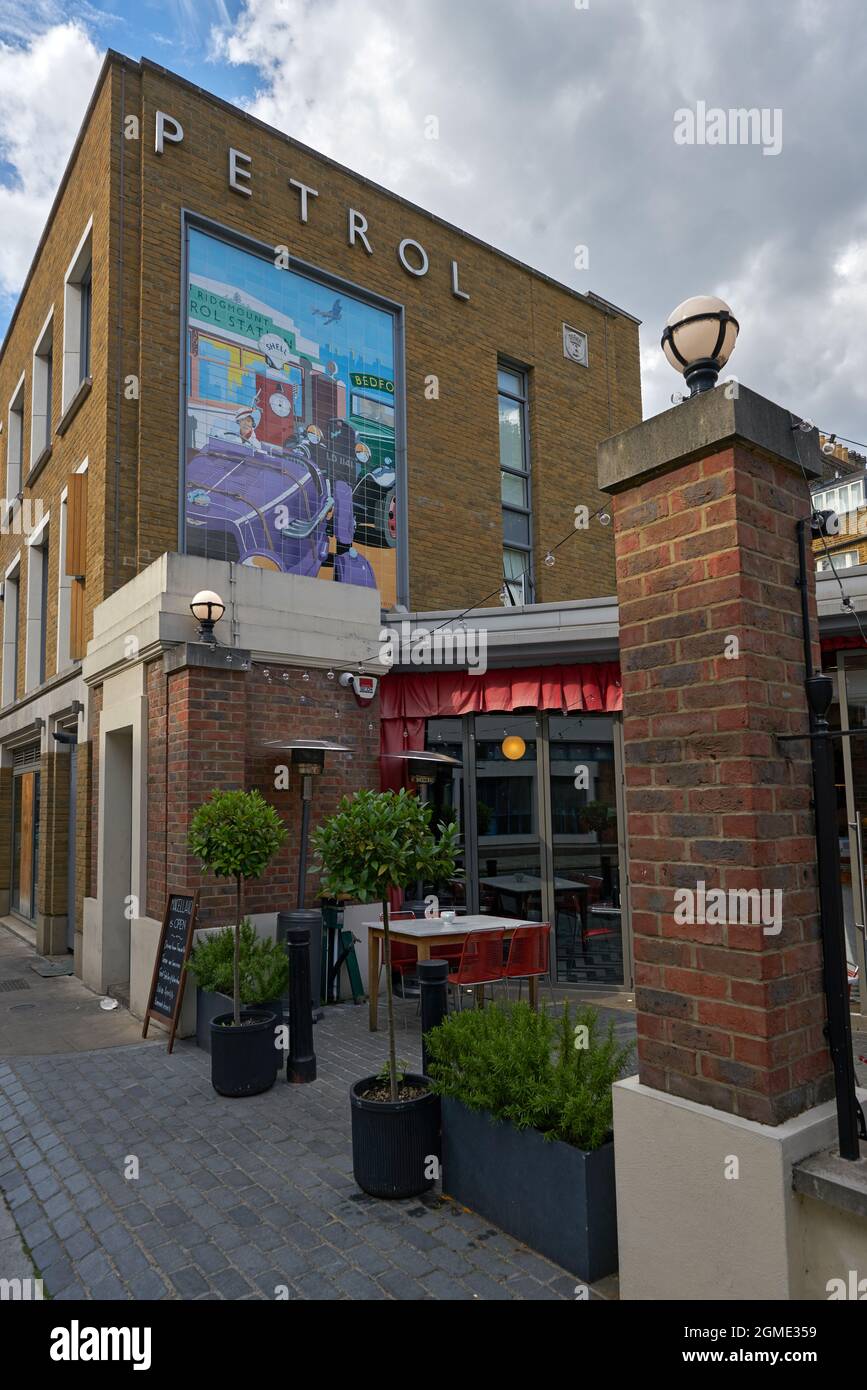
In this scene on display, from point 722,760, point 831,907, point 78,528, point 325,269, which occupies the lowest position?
point 831,907

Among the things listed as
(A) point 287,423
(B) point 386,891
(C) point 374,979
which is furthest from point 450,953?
(A) point 287,423

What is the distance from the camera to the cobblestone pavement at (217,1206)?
11.4 feet

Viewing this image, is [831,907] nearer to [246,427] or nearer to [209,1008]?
[209,1008]

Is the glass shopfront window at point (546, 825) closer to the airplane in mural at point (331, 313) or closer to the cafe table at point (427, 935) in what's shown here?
the cafe table at point (427, 935)

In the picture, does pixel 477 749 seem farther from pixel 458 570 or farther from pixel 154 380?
pixel 154 380

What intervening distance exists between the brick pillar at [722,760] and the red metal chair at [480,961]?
420cm

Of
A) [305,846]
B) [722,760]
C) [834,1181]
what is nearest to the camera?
[834,1181]

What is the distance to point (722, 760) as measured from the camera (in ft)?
8.84

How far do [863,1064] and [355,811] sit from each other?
417 centimetres

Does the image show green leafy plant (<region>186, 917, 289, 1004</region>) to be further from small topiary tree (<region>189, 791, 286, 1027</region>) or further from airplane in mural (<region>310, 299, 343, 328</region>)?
airplane in mural (<region>310, 299, 343, 328</region>)

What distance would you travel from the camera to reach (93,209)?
10531mm

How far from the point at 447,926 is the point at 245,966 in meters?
1.83

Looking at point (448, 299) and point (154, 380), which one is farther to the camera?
point (448, 299)
